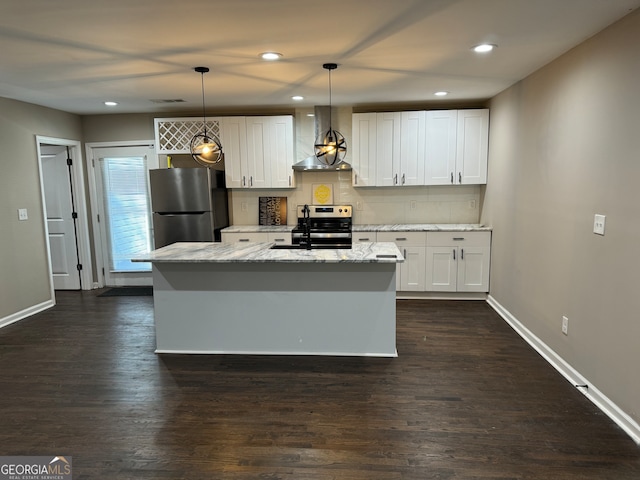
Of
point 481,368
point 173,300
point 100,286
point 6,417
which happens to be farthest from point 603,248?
point 100,286

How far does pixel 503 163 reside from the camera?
434cm

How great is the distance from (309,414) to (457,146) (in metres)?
3.72

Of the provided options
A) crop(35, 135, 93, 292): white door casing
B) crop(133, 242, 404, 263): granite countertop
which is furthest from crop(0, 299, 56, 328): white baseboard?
crop(133, 242, 404, 263): granite countertop

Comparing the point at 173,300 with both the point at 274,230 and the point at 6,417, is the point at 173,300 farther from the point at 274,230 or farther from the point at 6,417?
the point at 274,230

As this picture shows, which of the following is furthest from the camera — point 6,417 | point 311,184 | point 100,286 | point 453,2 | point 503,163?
point 100,286

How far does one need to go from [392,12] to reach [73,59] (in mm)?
2412

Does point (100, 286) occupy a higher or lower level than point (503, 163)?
lower

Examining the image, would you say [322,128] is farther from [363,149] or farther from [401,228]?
[401,228]

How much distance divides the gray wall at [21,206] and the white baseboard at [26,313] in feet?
0.12

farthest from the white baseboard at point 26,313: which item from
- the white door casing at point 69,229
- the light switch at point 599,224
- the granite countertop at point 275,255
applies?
the light switch at point 599,224

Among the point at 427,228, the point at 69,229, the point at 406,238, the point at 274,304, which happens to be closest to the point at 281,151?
the point at 406,238

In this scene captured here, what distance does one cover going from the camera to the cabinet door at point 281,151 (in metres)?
5.09

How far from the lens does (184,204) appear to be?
16.2ft

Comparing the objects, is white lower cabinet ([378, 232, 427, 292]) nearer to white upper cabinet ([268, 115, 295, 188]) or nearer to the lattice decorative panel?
white upper cabinet ([268, 115, 295, 188])
